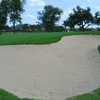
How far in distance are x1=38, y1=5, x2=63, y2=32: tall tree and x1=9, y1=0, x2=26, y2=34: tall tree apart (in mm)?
13480

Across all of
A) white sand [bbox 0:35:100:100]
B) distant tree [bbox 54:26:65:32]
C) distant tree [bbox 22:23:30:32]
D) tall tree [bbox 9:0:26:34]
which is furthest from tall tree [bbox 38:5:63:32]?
white sand [bbox 0:35:100:100]

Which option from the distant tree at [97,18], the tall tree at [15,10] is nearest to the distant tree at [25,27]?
the tall tree at [15,10]

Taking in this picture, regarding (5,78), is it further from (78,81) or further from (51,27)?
(51,27)

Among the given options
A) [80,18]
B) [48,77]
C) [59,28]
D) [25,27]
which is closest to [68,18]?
[80,18]

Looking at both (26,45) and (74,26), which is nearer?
(26,45)

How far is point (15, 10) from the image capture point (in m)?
60.3

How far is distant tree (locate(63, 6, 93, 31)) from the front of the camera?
5684 cm

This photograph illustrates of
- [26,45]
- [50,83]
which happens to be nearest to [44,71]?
[50,83]

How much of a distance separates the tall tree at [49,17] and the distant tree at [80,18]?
48.0ft

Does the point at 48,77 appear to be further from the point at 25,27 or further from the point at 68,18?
the point at 25,27

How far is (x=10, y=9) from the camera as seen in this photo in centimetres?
6056

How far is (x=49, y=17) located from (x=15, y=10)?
17.0 meters

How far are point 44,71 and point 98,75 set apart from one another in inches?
84.4

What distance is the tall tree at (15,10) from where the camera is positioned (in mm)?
59456
